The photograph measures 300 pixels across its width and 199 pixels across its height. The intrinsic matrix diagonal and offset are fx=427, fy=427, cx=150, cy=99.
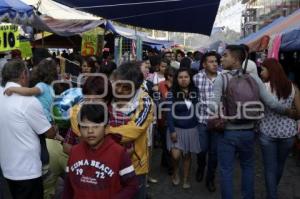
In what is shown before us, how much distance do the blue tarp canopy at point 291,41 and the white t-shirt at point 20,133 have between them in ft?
17.3

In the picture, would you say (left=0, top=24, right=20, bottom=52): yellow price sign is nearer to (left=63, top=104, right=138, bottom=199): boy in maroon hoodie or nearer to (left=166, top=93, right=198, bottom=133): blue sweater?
(left=166, top=93, right=198, bottom=133): blue sweater

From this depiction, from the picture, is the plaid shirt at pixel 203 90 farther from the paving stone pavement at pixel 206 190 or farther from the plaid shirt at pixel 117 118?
the plaid shirt at pixel 117 118

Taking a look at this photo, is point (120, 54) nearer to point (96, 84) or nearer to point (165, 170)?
point (165, 170)

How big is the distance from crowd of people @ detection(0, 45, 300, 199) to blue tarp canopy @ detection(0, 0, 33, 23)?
72cm

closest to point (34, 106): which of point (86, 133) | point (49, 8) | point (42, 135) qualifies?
point (42, 135)

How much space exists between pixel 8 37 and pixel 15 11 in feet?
1.48

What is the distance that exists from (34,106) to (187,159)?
321 cm

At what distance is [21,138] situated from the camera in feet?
12.3

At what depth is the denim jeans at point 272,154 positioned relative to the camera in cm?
493

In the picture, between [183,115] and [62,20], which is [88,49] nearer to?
[62,20]

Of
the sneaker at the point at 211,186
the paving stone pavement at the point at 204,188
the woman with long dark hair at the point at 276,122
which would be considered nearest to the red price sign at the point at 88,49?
the paving stone pavement at the point at 204,188

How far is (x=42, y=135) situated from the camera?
12.7 feet

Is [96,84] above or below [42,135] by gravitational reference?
above

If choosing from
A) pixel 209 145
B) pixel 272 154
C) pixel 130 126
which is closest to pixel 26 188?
pixel 130 126
